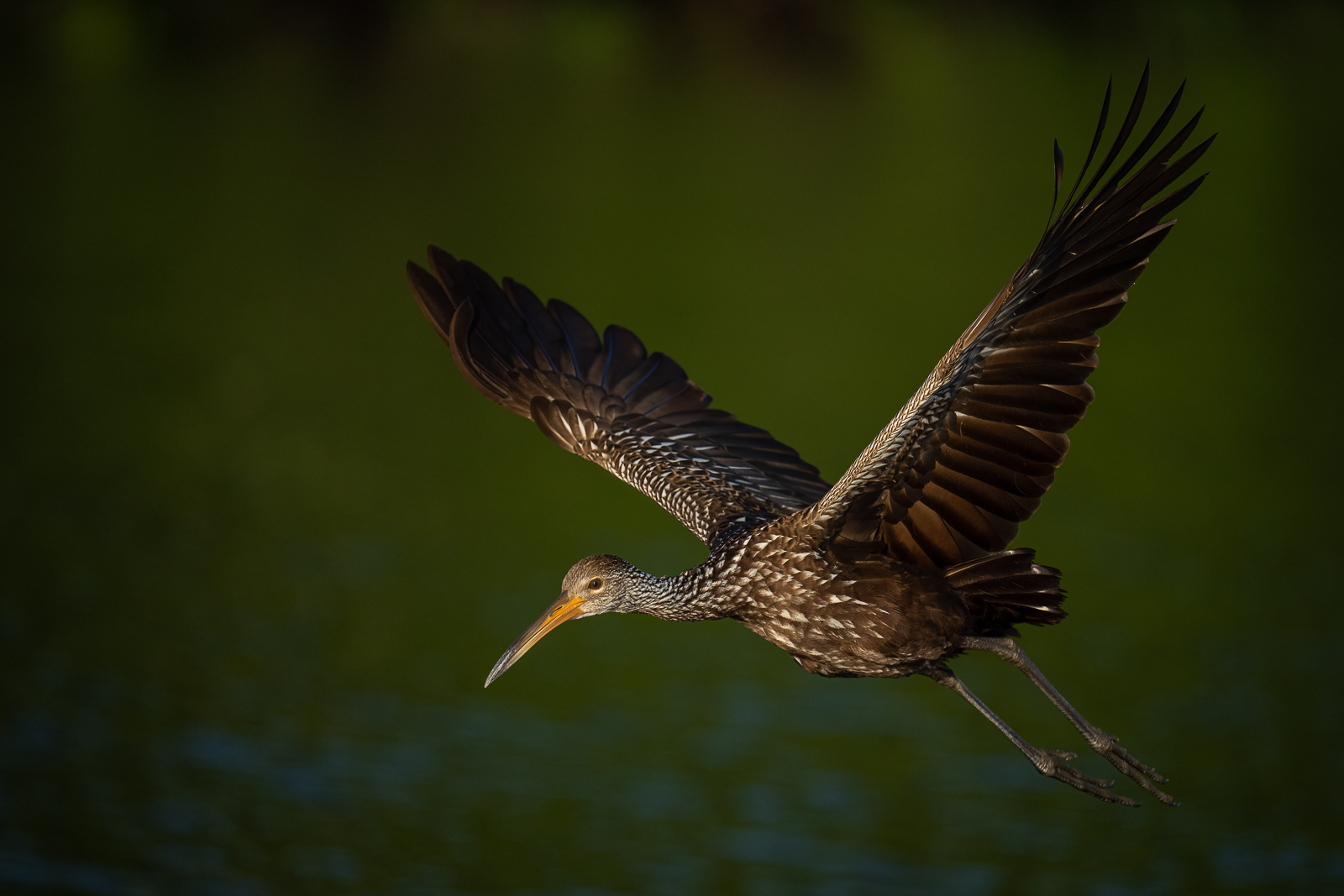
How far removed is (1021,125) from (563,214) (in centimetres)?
1300

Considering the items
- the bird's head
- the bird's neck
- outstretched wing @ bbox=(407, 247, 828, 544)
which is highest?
outstretched wing @ bbox=(407, 247, 828, 544)

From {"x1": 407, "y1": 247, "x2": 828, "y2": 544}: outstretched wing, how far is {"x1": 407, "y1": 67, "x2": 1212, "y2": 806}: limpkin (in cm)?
30

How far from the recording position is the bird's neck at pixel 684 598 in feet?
28.1

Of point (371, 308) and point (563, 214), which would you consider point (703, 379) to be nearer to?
point (371, 308)

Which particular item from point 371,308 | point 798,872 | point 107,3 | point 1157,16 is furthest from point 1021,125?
point 798,872

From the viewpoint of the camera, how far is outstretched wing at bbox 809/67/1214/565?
7.57 m

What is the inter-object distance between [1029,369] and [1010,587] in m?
1.07

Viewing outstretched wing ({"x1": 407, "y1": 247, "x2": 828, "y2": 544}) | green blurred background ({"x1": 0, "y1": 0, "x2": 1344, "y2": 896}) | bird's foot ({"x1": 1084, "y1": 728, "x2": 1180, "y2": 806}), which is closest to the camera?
bird's foot ({"x1": 1084, "y1": 728, "x2": 1180, "y2": 806})

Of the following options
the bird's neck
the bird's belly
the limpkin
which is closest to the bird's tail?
the limpkin

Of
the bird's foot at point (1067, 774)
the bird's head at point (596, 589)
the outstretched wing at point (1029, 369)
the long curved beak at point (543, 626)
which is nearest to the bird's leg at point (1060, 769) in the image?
the bird's foot at point (1067, 774)

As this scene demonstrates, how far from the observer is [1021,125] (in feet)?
141

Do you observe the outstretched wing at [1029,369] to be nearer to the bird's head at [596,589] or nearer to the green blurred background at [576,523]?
the bird's head at [596,589]

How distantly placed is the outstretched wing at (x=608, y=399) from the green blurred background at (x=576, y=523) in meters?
6.39

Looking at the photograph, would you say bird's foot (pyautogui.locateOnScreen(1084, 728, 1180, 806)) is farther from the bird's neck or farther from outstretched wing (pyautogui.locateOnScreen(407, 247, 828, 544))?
outstretched wing (pyautogui.locateOnScreen(407, 247, 828, 544))
